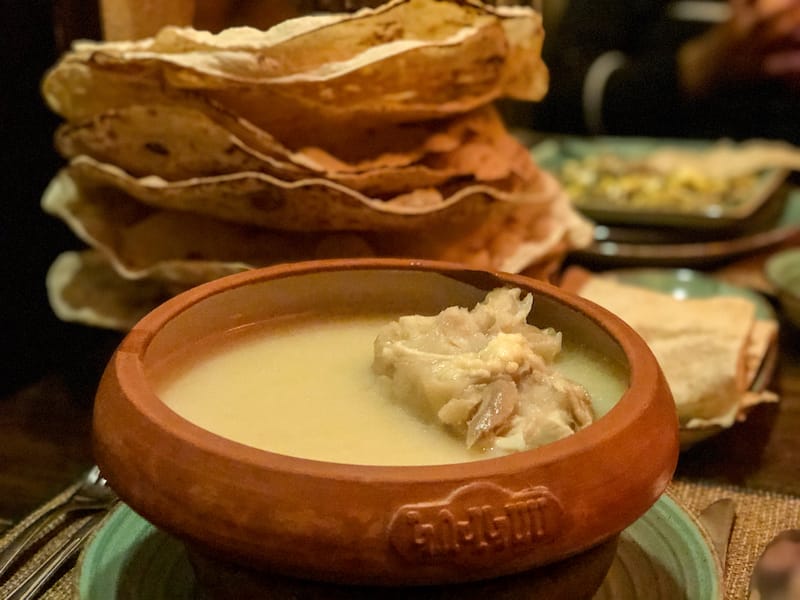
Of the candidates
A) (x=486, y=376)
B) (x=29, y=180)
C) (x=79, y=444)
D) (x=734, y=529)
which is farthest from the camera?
(x=29, y=180)

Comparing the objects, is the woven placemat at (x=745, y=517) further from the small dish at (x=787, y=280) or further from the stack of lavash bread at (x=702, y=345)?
the small dish at (x=787, y=280)

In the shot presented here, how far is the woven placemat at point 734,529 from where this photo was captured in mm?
718

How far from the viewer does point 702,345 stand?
1006mm

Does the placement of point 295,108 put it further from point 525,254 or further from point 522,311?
point 522,311

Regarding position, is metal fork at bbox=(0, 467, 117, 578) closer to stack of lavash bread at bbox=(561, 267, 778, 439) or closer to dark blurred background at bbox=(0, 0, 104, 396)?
dark blurred background at bbox=(0, 0, 104, 396)

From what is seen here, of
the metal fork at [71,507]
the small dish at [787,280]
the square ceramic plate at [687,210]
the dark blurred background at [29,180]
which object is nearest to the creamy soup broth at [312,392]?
the metal fork at [71,507]

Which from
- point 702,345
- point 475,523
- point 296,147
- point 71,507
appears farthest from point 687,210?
point 475,523

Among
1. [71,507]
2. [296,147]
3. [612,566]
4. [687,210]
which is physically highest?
[296,147]

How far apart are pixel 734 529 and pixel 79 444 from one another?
27.3 inches

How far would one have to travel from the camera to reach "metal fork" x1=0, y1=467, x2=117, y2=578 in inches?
29.6

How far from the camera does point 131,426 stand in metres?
0.51

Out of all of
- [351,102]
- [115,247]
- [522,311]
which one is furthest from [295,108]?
[522,311]

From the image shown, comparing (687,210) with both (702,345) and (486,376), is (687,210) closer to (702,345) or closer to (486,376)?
(702,345)

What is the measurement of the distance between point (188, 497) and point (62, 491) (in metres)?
0.46
